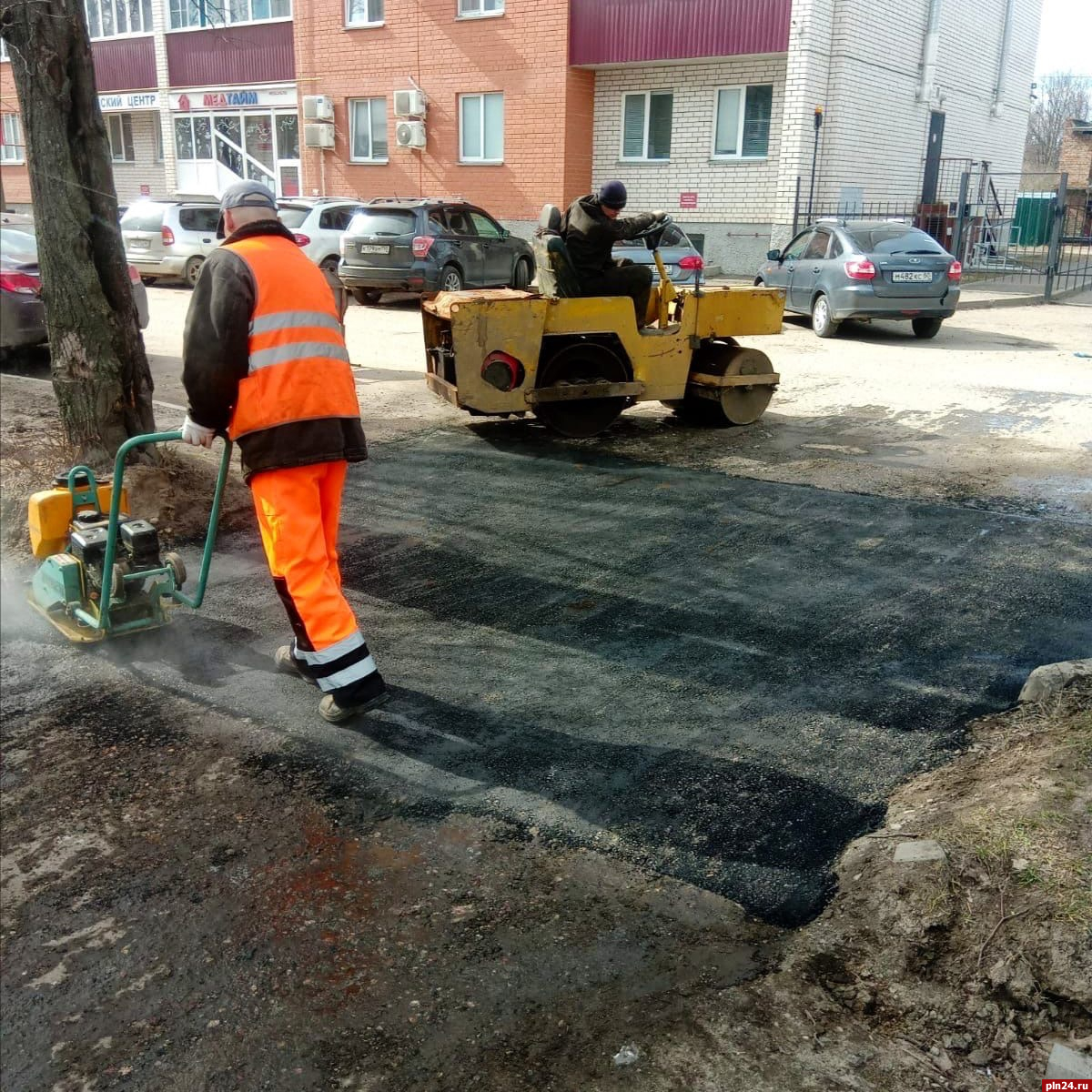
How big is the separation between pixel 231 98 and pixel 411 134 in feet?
23.1

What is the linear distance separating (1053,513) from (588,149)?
19877mm

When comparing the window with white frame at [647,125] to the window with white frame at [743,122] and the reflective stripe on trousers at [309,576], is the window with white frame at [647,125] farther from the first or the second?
the reflective stripe on trousers at [309,576]

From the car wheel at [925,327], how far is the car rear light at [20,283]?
36.6ft

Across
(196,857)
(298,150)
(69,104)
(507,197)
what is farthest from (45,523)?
(298,150)

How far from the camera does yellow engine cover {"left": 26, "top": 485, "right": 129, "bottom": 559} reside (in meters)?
4.80

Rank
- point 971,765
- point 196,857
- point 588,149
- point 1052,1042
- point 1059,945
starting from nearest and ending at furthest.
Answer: point 1052,1042 → point 1059,945 → point 196,857 → point 971,765 → point 588,149

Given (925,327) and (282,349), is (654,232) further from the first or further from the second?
(925,327)

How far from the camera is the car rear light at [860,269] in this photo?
1445 cm

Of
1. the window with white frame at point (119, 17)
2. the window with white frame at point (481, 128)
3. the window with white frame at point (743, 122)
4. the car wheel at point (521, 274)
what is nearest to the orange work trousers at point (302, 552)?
the car wheel at point (521, 274)

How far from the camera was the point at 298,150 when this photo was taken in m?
28.4

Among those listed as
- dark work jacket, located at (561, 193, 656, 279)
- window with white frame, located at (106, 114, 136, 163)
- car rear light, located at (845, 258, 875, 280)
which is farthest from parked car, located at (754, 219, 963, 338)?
window with white frame, located at (106, 114, 136, 163)

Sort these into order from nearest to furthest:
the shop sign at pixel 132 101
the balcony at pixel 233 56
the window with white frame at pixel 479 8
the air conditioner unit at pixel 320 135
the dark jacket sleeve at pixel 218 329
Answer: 1. the dark jacket sleeve at pixel 218 329
2. the window with white frame at pixel 479 8
3. the air conditioner unit at pixel 320 135
4. the balcony at pixel 233 56
5. the shop sign at pixel 132 101

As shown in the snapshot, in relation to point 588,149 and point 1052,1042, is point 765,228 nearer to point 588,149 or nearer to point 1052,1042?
point 588,149

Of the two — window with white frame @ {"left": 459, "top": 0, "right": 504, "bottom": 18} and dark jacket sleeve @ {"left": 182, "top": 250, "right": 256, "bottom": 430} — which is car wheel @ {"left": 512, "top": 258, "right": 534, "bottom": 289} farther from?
dark jacket sleeve @ {"left": 182, "top": 250, "right": 256, "bottom": 430}
